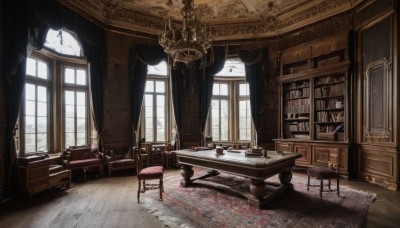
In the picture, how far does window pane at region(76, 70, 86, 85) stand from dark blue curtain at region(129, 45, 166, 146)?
4.06 feet

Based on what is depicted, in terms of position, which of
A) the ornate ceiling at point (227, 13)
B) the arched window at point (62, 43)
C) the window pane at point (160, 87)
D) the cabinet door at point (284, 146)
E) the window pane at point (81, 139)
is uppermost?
the ornate ceiling at point (227, 13)

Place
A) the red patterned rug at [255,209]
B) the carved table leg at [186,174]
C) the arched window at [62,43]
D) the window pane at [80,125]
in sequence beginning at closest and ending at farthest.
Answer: the red patterned rug at [255,209], the carved table leg at [186,174], the arched window at [62,43], the window pane at [80,125]

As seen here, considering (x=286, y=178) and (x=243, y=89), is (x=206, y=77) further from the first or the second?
(x=286, y=178)

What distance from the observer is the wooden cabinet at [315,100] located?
540cm

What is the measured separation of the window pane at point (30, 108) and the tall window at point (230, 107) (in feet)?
16.4

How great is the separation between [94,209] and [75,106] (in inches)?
136

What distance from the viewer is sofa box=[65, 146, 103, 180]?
16.2 ft

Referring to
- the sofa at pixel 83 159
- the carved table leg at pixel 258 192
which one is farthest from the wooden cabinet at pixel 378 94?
the sofa at pixel 83 159

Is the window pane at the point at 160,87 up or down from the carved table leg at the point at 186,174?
up

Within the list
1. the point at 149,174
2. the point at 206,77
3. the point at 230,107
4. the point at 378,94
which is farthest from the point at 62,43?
the point at 378,94

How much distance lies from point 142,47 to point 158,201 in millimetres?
4499

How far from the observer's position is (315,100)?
590cm

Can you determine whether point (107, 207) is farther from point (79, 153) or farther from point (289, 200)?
point (289, 200)

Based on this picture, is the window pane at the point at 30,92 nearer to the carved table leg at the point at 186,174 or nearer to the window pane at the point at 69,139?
the window pane at the point at 69,139
